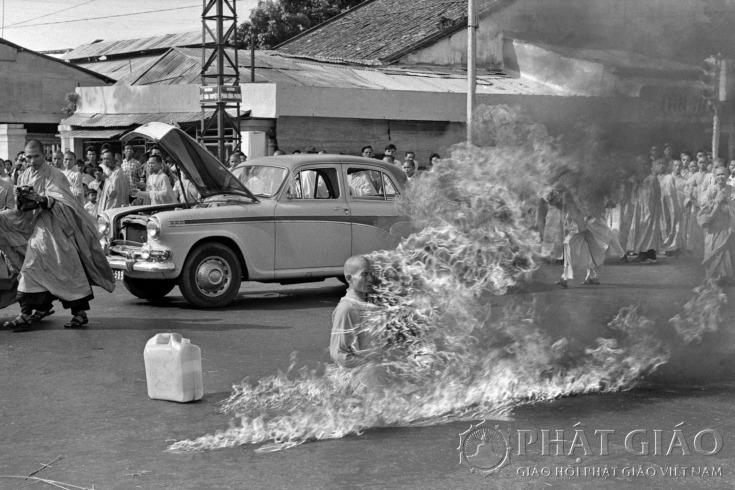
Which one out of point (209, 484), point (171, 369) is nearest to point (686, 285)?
point (171, 369)

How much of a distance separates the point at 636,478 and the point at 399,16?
110 feet

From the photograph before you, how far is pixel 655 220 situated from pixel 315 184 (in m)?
7.42

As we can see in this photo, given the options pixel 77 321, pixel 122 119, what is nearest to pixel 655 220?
pixel 77 321

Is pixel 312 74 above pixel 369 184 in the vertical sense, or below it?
above

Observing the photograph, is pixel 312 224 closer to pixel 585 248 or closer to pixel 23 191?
pixel 23 191

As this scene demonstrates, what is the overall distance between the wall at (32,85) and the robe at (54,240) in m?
25.3

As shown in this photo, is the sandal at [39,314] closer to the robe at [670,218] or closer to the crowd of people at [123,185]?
the crowd of people at [123,185]

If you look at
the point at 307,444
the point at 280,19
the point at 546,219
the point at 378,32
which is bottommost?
the point at 307,444

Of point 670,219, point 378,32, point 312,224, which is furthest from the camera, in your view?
point 378,32

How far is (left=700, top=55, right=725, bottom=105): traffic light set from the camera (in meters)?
7.38

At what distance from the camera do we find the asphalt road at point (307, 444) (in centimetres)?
502

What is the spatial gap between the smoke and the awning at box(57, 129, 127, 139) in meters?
22.6

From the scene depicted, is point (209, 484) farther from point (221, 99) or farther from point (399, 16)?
point (399, 16)

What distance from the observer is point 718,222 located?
13.1 metres
